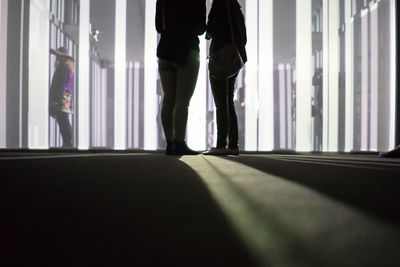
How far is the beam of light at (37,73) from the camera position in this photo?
379 cm

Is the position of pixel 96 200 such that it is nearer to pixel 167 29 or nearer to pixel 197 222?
pixel 197 222

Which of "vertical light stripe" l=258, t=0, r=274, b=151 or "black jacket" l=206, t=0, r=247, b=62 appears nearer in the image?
"black jacket" l=206, t=0, r=247, b=62

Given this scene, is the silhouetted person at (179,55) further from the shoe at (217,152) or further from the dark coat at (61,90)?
the dark coat at (61,90)

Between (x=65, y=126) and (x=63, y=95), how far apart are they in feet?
1.06

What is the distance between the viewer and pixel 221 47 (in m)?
2.11

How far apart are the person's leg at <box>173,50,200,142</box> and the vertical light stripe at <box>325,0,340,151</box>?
2140mm

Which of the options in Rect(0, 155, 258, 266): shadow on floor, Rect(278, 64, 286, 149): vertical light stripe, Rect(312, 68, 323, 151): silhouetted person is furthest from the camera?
Rect(278, 64, 286, 149): vertical light stripe

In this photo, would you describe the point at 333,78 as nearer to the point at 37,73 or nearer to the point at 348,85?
the point at 348,85

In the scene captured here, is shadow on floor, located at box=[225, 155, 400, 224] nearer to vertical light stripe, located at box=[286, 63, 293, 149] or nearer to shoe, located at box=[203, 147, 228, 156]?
shoe, located at box=[203, 147, 228, 156]

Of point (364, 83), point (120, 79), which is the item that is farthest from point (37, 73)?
point (364, 83)

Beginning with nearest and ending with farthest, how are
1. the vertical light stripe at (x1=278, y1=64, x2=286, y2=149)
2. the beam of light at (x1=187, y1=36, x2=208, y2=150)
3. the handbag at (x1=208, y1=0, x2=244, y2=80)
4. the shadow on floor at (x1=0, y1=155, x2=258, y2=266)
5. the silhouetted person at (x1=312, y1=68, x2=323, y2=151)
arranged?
the shadow on floor at (x1=0, y1=155, x2=258, y2=266) < the handbag at (x1=208, y1=0, x2=244, y2=80) < the beam of light at (x1=187, y1=36, x2=208, y2=150) < the silhouetted person at (x1=312, y1=68, x2=323, y2=151) < the vertical light stripe at (x1=278, y1=64, x2=286, y2=149)

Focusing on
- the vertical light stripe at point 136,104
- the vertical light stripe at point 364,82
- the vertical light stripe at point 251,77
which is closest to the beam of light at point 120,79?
the vertical light stripe at point 136,104

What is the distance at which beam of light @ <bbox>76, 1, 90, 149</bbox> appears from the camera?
3.86 metres

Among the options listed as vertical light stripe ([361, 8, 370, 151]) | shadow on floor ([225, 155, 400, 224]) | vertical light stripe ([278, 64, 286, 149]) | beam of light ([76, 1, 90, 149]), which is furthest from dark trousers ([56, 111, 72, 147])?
shadow on floor ([225, 155, 400, 224])
